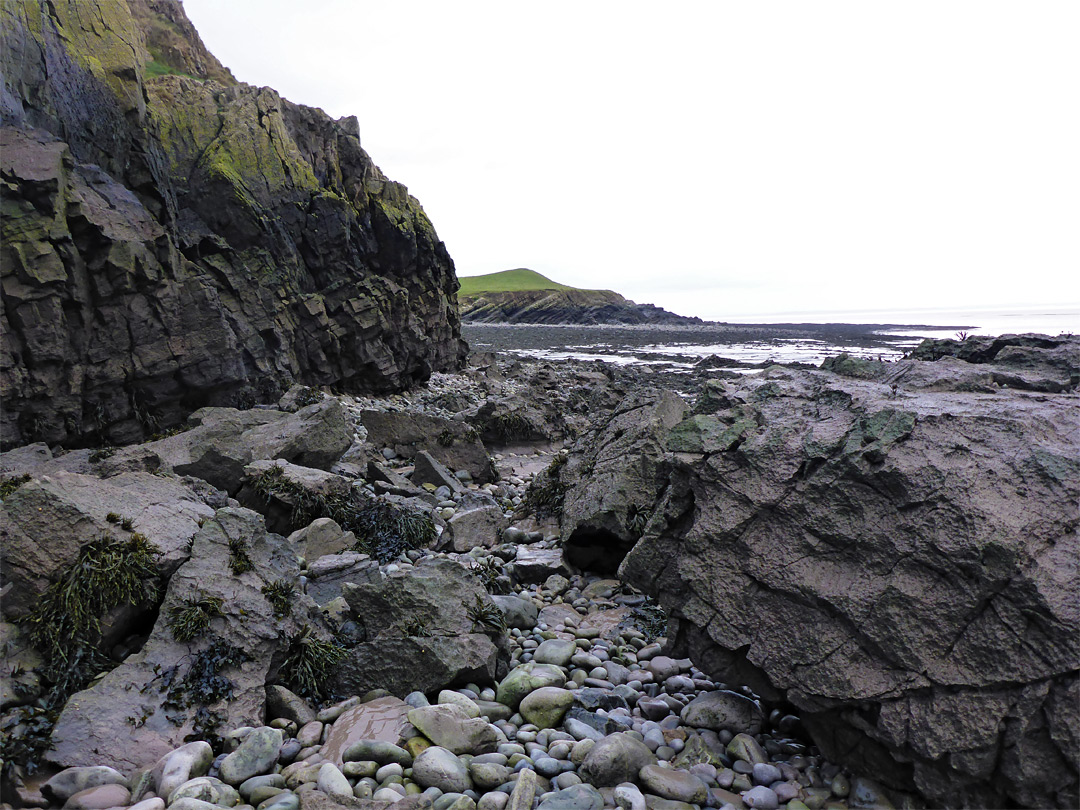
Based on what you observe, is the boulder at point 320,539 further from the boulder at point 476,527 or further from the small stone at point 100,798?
the small stone at point 100,798

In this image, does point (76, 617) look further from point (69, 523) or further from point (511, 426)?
point (511, 426)

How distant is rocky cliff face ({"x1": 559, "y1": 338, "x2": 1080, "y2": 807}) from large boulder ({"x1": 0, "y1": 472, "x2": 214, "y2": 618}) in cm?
489

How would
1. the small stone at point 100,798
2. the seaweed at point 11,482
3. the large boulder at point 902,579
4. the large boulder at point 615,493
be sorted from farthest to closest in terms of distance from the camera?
1. the large boulder at point 615,493
2. the seaweed at point 11,482
3. the small stone at point 100,798
4. the large boulder at point 902,579

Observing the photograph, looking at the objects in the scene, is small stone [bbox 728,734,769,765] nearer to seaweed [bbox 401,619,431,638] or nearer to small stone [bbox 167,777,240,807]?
seaweed [bbox 401,619,431,638]

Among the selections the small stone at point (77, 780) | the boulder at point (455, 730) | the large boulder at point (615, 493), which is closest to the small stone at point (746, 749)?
the boulder at point (455, 730)

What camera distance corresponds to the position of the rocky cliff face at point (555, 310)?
137875 mm

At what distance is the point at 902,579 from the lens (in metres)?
4.21

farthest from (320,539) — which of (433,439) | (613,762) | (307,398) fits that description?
(307,398)

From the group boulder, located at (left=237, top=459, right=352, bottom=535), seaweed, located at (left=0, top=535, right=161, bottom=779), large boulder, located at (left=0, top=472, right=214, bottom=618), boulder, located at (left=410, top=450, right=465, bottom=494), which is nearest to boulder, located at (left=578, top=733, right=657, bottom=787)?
seaweed, located at (left=0, top=535, right=161, bottom=779)

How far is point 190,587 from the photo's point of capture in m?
5.69

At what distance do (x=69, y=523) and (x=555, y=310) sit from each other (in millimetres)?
138670

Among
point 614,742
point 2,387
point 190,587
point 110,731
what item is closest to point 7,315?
point 2,387

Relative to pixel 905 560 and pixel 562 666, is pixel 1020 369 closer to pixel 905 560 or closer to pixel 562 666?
pixel 905 560

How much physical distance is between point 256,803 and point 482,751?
1.71m
